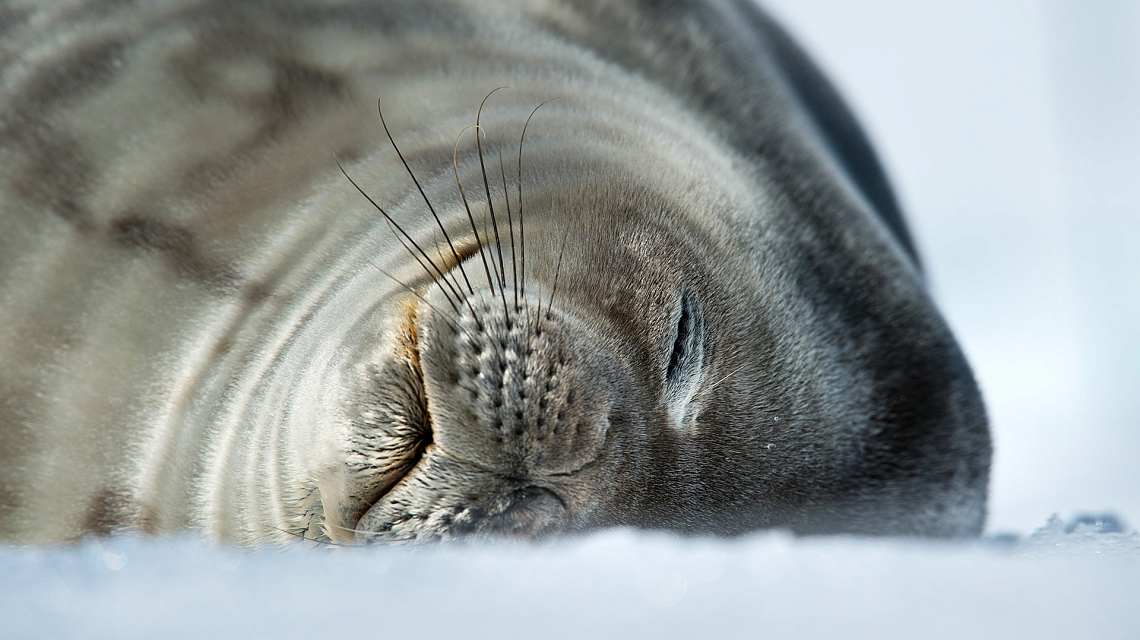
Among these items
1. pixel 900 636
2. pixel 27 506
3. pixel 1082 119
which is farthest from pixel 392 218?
pixel 1082 119

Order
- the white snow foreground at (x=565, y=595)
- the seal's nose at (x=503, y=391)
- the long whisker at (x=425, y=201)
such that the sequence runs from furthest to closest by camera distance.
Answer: the long whisker at (x=425, y=201)
the seal's nose at (x=503, y=391)
the white snow foreground at (x=565, y=595)

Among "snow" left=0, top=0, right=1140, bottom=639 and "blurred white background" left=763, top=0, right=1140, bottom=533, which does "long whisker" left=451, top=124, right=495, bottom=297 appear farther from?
"blurred white background" left=763, top=0, right=1140, bottom=533

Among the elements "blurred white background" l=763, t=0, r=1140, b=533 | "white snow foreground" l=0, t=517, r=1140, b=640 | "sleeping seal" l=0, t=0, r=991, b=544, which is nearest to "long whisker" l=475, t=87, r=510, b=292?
"sleeping seal" l=0, t=0, r=991, b=544

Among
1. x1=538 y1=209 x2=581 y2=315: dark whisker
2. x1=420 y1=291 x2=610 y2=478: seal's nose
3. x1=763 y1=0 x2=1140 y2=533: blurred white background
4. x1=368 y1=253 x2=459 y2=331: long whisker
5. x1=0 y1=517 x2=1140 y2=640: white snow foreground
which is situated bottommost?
x1=0 y1=517 x2=1140 y2=640: white snow foreground

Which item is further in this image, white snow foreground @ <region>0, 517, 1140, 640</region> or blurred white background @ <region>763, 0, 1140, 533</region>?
blurred white background @ <region>763, 0, 1140, 533</region>

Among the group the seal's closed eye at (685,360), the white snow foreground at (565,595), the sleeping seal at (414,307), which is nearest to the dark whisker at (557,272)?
the sleeping seal at (414,307)

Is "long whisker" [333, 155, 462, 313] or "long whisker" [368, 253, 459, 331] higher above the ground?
"long whisker" [333, 155, 462, 313]

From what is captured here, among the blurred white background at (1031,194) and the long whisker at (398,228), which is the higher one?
the blurred white background at (1031,194)

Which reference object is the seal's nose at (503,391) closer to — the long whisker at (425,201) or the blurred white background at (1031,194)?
the long whisker at (425,201)

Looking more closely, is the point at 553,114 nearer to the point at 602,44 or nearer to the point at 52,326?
the point at 602,44
